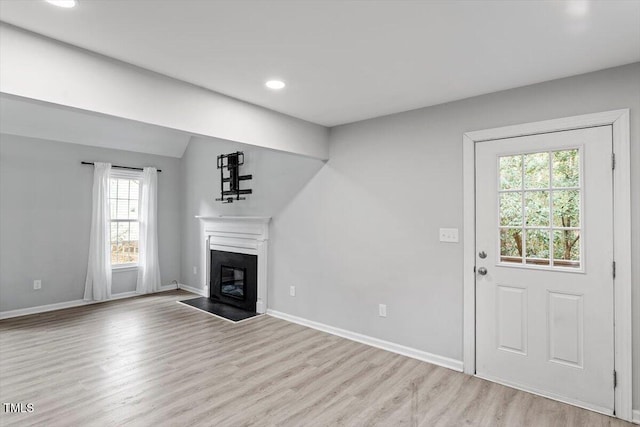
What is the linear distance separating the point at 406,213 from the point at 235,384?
2.15 meters

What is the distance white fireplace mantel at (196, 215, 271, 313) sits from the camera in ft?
15.6

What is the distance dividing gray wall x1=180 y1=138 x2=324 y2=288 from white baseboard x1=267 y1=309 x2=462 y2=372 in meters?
1.48

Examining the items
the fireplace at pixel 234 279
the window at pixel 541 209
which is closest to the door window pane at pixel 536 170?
the window at pixel 541 209

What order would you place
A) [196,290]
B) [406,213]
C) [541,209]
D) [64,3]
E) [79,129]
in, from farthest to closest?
[196,290], [79,129], [406,213], [541,209], [64,3]

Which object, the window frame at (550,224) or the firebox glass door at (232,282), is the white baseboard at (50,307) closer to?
the firebox glass door at (232,282)

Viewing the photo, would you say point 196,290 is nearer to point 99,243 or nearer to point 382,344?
point 99,243

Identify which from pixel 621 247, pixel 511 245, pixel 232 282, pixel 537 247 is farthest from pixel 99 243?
pixel 621 247

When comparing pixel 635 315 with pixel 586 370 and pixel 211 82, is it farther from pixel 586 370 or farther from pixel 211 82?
pixel 211 82

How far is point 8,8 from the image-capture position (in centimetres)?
171

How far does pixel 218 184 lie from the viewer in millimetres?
5715

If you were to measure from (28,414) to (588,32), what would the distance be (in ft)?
13.9

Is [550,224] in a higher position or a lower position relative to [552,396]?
higher

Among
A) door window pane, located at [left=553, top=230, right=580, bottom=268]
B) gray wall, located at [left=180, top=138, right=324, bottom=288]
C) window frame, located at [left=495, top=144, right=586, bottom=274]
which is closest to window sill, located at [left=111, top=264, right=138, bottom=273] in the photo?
gray wall, located at [left=180, top=138, right=324, bottom=288]

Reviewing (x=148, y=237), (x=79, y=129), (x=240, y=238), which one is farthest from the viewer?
(x=148, y=237)
